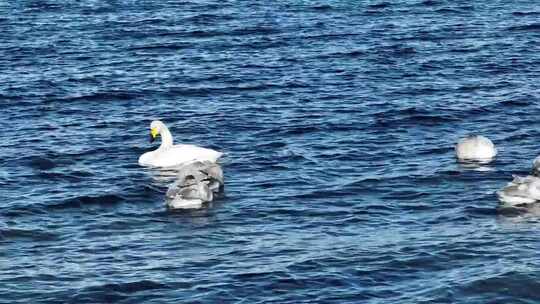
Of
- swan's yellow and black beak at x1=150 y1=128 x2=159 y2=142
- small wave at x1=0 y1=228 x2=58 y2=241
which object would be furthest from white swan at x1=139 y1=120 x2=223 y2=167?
small wave at x1=0 y1=228 x2=58 y2=241

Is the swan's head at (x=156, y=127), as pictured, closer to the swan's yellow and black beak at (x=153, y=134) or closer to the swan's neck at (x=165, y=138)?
the swan's yellow and black beak at (x=153, y=134)

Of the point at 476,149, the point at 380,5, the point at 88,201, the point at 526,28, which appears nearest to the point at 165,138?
the point at 88,201

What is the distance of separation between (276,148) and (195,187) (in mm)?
5729

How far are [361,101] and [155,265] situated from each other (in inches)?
576

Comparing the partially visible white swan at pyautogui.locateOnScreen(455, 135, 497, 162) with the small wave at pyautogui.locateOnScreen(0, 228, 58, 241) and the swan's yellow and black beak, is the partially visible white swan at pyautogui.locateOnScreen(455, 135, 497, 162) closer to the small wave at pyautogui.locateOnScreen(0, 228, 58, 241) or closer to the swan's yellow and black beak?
the swan's yellow and black beak

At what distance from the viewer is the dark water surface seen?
2439cm

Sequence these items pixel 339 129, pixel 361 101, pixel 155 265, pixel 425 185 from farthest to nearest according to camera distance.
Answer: pixel 361 101 < pixel 339 129 < pixel 425 185 < pixel 155 265

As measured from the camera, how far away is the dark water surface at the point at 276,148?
24.4m

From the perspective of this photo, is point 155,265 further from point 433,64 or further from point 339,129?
point 433,64

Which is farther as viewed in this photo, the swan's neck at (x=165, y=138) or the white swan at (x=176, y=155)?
the swan's neck at (x=165, y=138)

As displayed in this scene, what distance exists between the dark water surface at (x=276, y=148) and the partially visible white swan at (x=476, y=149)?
1.05ft

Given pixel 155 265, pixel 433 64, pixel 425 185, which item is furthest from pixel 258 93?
pixel 155 265

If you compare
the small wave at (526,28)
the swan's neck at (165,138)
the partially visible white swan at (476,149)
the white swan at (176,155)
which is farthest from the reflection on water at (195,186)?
the small wave at (526,28)

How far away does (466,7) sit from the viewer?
5472 centimetres
